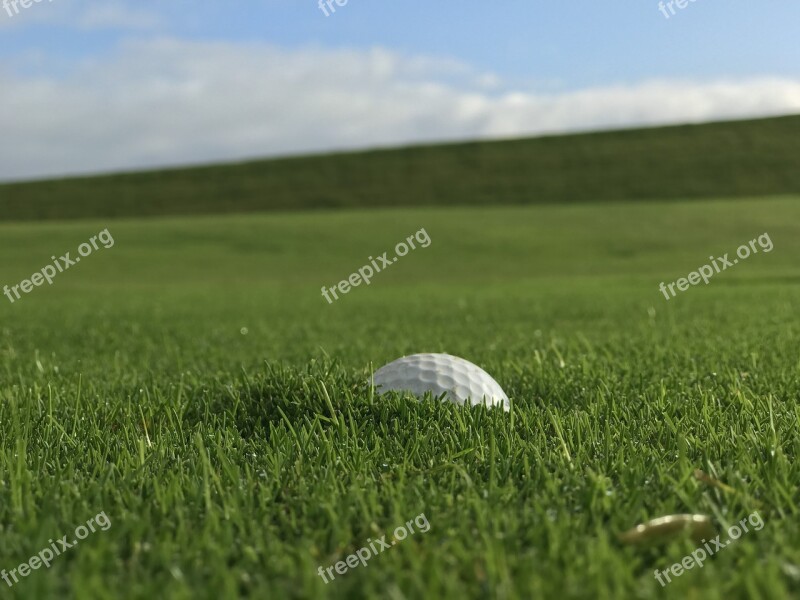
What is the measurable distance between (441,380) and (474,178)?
4660cm

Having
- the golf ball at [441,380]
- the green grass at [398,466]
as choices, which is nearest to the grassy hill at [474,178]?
the green grass at [398,466]

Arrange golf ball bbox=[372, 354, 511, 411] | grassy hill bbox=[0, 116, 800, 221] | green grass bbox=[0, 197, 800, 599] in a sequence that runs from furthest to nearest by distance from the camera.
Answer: grassy hill bbox=[0, 116, 800, 221]
golf ball bbox=[372, 354, 511, 411]
green grass bbox=[0, 197, 800, 599]

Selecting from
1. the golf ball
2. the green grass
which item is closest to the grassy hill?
the green grass

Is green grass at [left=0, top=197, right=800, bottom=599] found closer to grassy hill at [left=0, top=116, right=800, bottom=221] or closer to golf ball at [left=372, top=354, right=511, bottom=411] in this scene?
golf ball at [left=372, top=354, right=511, bottom=411]

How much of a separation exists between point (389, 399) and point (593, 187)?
43.8 meters

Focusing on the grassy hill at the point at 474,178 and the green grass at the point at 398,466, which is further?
the grassy hill at the point at 474,178

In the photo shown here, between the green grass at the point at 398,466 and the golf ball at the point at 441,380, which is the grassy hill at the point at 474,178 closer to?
the green grass at the point at 398,466

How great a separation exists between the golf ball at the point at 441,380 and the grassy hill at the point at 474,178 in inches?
1621

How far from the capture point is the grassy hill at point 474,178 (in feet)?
145

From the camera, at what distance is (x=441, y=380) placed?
279 cm

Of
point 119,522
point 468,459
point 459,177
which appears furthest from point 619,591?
point 459,177

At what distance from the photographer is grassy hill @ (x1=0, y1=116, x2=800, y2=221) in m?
44.2

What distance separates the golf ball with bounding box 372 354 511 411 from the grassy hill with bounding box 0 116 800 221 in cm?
4116

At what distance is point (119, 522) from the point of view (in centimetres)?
162
